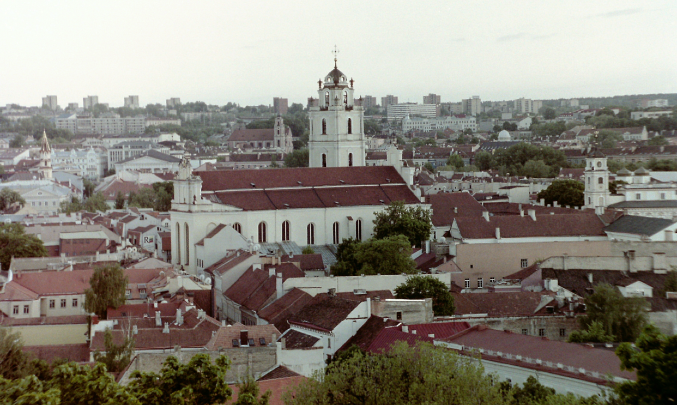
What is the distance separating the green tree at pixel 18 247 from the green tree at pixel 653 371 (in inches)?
1702

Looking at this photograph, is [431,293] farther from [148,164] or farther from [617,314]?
[148,164]

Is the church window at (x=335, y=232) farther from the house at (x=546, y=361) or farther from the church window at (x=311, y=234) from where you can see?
the house at (x=546, y=361)

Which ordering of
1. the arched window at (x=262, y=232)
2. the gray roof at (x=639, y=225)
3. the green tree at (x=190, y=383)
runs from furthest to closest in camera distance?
the arched window at (x=262, y=232) → the gray roof at (x=639, y=225) → the green tree at (x=190, y=383)

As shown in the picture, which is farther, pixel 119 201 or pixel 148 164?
pixel 148 164

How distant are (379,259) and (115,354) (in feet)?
55.1

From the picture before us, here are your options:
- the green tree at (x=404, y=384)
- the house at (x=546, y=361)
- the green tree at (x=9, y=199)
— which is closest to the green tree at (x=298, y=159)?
the green tree at (x=9, y=199)

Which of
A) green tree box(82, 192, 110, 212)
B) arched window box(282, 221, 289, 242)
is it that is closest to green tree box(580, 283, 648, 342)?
arched window box(282, 221, 289, 242)

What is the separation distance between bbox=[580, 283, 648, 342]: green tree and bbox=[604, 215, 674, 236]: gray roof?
16854mm

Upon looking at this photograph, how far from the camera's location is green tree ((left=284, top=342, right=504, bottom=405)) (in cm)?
2062

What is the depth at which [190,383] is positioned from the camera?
17500 millimetres

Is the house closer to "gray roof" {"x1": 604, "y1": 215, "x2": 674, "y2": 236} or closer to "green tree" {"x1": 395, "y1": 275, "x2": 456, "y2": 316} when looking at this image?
"green tree" {"x1": 395, "y1": 275, "x2": 456, "y2": 316}

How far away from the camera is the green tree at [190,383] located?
17250 millimetres

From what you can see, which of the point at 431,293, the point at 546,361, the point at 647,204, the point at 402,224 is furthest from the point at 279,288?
the point at 647,204

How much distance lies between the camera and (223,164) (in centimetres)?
13800
